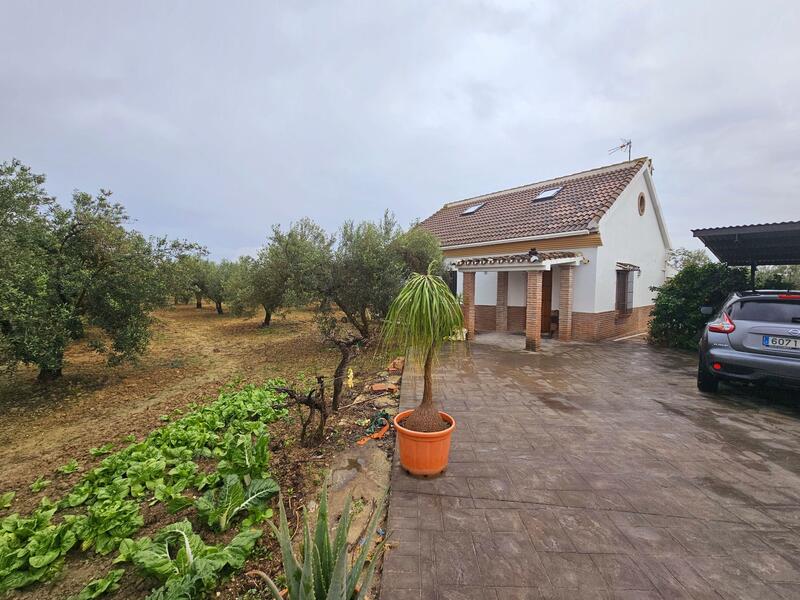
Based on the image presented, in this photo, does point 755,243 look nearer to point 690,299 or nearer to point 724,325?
point 690,299

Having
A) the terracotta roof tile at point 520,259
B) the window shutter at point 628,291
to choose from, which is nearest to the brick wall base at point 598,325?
the window shutter at point 628,291

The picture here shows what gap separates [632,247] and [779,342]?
7.94m

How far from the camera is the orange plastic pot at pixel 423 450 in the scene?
2.93m

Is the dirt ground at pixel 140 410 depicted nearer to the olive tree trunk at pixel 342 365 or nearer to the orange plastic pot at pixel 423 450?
the olive tree trunk at pixel 342 365

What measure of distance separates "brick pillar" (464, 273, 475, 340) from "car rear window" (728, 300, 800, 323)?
583cm

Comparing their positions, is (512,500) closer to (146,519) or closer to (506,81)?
(146,519)

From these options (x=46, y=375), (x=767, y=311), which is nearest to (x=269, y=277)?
(x=46, y=375)

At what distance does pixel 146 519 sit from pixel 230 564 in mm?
1322

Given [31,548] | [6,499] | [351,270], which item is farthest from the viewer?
[351,270]

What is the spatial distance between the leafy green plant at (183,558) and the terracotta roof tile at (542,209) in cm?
1059

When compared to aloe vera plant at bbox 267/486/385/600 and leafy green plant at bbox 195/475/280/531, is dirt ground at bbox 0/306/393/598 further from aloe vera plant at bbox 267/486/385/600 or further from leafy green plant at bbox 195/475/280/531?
aloe vera plant at bbox 267/486/385/600

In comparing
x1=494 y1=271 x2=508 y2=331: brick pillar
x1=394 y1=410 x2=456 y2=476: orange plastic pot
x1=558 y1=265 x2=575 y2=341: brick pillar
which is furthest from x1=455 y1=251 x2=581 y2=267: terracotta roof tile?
x1=394 y1=410 x2=456 y2=476: orange plastic pot

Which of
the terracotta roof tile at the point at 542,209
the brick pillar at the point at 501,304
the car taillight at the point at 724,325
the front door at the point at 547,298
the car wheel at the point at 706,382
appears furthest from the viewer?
the brick pillar at the point at 501,304

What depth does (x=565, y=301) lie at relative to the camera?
391 inches
